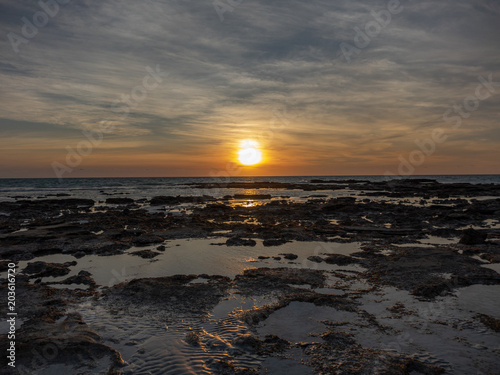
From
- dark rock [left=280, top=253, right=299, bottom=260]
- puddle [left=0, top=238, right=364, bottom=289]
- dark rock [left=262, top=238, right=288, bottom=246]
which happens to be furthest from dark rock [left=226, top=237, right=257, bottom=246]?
dark rock [left=280, top=253, right=299, bottom=260]

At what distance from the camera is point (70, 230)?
1897 cm

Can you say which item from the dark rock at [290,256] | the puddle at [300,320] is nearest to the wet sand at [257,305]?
the puddle at [300,320]

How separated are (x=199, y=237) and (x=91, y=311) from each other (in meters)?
9.76

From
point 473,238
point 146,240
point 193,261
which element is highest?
point 473,238

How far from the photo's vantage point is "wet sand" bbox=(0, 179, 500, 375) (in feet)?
19.1

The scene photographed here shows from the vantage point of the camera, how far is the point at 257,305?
8.25 meters

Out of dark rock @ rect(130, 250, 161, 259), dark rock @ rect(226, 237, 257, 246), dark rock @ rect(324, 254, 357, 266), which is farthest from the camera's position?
dark rock @ rect(226, 237, 257, 246)

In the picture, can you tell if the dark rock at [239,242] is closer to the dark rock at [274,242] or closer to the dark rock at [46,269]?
the dark rock at [274,242]

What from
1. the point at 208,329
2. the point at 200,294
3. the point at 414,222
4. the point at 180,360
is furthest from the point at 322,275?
the point at 414,222

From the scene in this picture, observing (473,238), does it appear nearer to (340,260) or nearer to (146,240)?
(340,260)

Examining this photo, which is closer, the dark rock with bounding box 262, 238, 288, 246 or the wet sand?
the wet sand

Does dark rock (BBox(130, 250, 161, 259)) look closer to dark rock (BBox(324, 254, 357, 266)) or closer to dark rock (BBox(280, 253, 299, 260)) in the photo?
dark rock (BBox(280, 253, 299, 260))

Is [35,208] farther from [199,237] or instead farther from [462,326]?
[462,326]

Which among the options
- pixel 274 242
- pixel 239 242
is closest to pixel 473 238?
pixel 274 242
